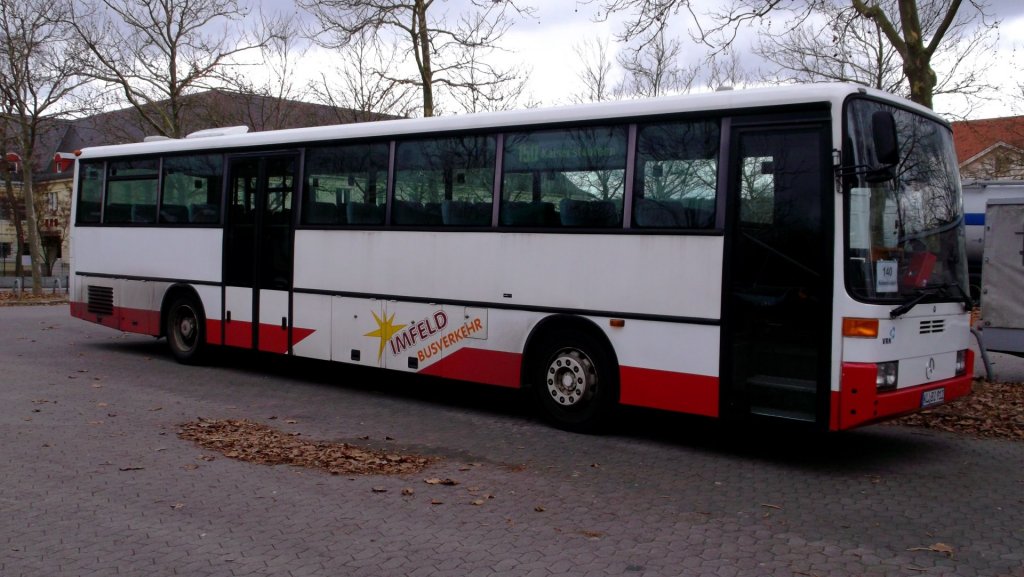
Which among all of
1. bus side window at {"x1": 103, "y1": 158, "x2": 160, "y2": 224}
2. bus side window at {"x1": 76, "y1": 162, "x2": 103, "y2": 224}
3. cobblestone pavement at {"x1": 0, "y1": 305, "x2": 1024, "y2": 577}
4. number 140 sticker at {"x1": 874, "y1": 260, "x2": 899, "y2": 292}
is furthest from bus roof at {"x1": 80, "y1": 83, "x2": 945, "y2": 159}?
cobblestone pavement at {"x1": 0, "y1": 305, "x2": 1024, "y2": 577}

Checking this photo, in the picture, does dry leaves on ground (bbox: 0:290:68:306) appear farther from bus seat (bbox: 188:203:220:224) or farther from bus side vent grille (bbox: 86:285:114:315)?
bus seat (bbox: 188:203:220:224)

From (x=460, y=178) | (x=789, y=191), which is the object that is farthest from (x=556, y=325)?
(x=789, y=191)

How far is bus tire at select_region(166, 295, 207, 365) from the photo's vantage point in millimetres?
13898

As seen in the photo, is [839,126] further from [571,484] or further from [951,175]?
[571,484]

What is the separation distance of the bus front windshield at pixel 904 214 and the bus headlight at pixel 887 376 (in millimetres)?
557

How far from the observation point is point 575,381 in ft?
31.2

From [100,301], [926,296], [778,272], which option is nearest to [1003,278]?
[926,296]

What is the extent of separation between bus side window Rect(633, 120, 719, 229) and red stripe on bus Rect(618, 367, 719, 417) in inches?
54.7

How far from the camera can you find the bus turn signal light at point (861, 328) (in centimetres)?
763

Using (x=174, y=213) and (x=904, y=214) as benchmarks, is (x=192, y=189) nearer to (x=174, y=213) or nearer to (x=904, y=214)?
(x=174, y=213)

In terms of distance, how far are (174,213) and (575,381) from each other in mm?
7709

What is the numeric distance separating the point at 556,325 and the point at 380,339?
2.70 m

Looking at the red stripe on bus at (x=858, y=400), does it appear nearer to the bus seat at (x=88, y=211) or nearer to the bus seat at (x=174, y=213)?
the bus seat at (x=174, y=213)

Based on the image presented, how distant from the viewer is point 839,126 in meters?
7.78
